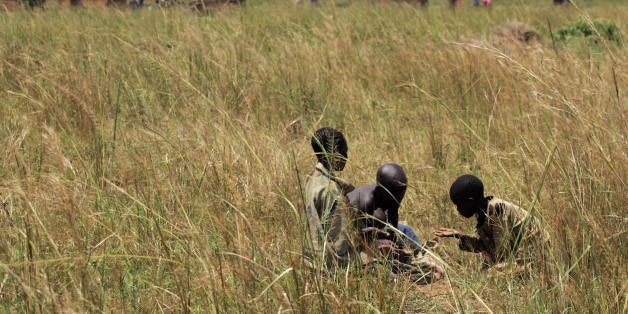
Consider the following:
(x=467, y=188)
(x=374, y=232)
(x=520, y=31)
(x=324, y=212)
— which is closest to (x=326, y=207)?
(x=324, y=212)

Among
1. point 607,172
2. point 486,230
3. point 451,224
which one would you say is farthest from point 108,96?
point 607,172

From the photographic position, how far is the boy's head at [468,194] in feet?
9.77

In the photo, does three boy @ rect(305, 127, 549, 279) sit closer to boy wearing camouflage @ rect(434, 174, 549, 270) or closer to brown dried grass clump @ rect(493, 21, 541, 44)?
boy wearing camouflage @ rect(434, 174, 549, 270)

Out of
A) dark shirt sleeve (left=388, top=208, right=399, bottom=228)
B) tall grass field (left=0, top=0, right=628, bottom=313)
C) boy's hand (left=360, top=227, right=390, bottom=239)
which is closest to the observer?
tall grass field (left=0, top=0, right=628, bottom=313)

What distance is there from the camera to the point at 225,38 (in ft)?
19.7

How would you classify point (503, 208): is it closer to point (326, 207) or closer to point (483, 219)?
point (483, 219)

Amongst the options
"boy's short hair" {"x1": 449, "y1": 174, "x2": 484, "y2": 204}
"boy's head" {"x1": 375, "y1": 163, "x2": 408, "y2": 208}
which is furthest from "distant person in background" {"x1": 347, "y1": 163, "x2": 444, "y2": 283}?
"boy's short hair" {"x1": 449, "y1": 174, "x2": 484, "y2": 204}

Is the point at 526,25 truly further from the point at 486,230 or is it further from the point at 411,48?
the point at 486,230

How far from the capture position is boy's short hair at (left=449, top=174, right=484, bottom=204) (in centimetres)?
297

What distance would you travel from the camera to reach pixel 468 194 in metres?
2.99

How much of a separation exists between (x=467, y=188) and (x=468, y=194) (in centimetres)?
3

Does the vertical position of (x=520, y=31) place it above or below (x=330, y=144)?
below

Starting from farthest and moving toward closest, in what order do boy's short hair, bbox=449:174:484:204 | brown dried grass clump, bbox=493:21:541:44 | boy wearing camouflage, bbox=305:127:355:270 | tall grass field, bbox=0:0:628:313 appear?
brown dried grass clump, bbox=493:21:541:44, boy's short hair, bbox=449:174:484:204, boy wearing camouflage, bbox=305:127:355:270, tall grass field, bbox=0:0:628:313

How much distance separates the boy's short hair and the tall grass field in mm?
159
